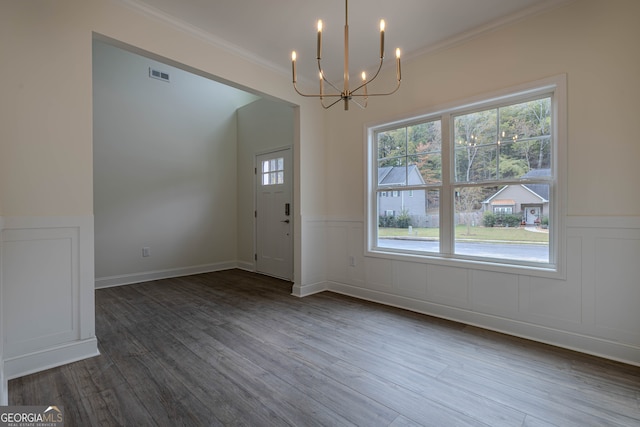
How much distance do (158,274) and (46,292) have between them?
2810mm

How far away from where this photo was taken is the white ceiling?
95.5 inches

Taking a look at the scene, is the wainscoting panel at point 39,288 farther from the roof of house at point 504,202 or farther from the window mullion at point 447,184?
the roof of house at point 504,202

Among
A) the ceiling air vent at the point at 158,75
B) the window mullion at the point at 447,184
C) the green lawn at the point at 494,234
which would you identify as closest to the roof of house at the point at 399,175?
the window mullion at the point at 447,184

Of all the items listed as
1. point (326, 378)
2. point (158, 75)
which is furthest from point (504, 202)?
point (158, 75)

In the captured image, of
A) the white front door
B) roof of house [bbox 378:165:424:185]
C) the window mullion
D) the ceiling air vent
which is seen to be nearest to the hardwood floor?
the window mullion

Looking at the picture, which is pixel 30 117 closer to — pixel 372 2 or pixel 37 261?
pixel 37 261

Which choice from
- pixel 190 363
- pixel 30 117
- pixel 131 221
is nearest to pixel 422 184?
pixel 190 363

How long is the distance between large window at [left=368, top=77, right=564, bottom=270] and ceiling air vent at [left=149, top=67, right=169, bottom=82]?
Answer: 12.0 feet

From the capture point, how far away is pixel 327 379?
1934 mm

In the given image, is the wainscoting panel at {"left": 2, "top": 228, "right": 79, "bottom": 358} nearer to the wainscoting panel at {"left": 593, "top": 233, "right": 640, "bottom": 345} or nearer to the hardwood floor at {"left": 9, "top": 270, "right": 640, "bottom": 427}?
the hardwood floor at {"left": 9, "top": 270, "right": 640, "bottom": 427}

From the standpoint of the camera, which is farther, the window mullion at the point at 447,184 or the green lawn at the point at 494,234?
the window mullion at the point at 447,184

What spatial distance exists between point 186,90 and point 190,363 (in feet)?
15.1

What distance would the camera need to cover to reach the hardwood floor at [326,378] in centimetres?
160

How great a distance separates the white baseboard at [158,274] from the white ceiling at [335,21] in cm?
361
